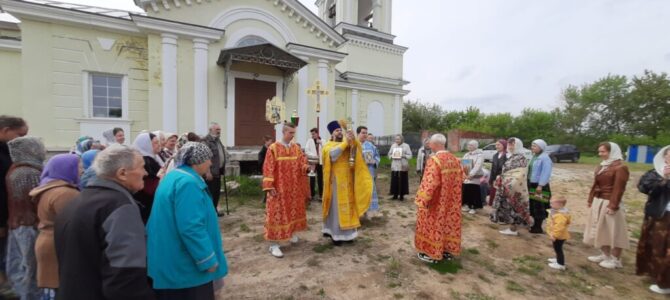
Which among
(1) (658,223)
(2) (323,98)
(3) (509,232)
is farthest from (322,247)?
(2) (323,98)

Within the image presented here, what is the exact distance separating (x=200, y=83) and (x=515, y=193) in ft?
31.4

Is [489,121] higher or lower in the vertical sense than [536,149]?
higher

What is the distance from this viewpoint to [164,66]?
9.77 m

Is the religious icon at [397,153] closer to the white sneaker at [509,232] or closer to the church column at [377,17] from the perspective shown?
the white sneaker at [509,232]

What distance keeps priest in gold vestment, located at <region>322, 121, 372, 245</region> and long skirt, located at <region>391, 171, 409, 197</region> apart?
365 centimetres

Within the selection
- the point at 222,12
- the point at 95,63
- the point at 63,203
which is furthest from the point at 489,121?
the point at 63,203

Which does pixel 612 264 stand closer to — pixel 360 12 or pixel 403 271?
pixel 403 271

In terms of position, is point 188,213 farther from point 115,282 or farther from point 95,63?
point 95,63

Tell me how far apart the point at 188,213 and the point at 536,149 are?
5910 millimetres

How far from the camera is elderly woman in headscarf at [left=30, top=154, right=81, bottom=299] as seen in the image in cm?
216

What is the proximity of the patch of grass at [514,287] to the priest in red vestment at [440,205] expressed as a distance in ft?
2.16

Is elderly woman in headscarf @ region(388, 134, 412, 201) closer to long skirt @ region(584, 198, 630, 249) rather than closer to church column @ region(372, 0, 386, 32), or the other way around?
long skirt @ region(584, 198, 630, 249)

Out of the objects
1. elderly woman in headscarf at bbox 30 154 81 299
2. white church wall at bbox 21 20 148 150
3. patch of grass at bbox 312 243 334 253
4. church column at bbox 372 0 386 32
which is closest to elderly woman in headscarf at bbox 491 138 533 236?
patch of grass at bbox 312 243 334 253

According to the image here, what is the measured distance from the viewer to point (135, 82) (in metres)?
9.88
